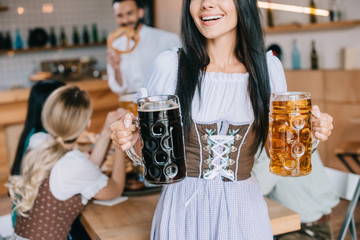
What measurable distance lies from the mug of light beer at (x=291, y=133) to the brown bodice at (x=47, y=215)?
1058mm

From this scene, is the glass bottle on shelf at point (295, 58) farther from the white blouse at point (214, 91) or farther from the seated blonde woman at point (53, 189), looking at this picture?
the white blouse at point (214, 91)

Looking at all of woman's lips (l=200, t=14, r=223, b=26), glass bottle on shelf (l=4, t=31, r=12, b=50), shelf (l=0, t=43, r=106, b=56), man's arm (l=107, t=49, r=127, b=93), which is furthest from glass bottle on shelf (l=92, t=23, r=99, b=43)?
woman's lips (l=200, t=14, r=223, b=26)

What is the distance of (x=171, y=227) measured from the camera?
47.9 inches

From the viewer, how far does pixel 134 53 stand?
3.69m

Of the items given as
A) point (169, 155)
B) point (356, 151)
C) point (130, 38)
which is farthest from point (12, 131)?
point (169, 155)

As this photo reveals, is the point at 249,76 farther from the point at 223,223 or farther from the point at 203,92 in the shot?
the point at 223,223

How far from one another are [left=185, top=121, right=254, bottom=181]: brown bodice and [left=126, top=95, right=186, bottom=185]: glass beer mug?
0.68 feet

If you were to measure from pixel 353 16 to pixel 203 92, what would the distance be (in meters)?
3.42

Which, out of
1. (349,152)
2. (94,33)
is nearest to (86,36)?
(94,33)

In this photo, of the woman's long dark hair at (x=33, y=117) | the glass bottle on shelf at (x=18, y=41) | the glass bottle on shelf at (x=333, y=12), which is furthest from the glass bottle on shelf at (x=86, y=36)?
the woman's long dark hair at (x=33, y=117)

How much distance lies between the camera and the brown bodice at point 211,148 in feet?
4.06

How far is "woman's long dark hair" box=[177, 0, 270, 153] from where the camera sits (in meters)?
1.26

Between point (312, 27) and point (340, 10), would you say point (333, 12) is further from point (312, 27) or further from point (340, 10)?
point (312, 27)

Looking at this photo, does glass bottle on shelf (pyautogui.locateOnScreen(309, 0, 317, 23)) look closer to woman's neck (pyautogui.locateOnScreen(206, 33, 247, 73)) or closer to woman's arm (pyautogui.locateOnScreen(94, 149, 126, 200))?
woman's arm (pyautogui.locateOnScreen(94, 149, 126, 200))
